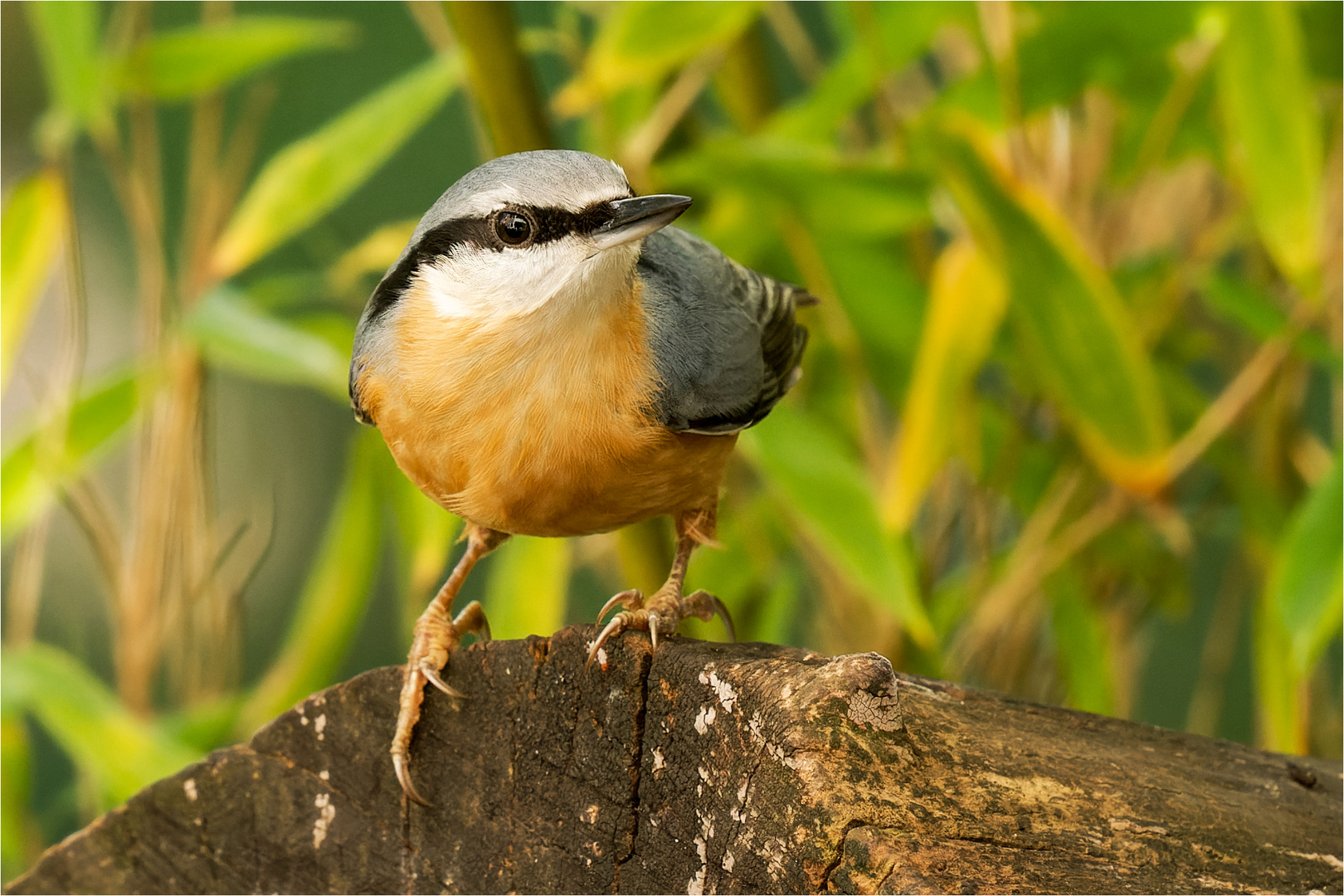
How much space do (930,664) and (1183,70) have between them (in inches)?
41.1

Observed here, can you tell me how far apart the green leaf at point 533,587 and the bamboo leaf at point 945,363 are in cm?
59

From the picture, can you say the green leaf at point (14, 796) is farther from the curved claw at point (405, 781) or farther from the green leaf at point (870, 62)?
the green leaf at point (870, 62)

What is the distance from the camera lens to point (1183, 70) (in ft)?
6.04

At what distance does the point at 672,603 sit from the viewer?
3.86ft

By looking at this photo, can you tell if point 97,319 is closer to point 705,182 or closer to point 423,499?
point 423,499

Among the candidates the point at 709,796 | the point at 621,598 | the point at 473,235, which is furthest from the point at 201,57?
the point at 709,796

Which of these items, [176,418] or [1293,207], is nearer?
[1293,207]

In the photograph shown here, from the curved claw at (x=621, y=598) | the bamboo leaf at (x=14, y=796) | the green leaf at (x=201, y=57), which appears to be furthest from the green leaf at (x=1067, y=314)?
the bamboo leaf at (x=14, y=796)

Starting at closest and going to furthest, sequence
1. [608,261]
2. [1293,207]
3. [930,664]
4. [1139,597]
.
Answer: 1. [608,261]
2. [1293,207]
3. [930,664]
4. [1139,597]

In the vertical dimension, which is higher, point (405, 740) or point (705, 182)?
point (705, 182)

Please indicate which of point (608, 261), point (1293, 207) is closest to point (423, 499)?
point (608, 261)

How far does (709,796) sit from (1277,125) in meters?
1.18

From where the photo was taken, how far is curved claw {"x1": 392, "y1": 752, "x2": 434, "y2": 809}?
110 centimetres

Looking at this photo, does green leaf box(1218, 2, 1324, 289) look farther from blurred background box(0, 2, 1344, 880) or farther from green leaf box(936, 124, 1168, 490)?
green leaf box(936, 124, 1168, 490)
